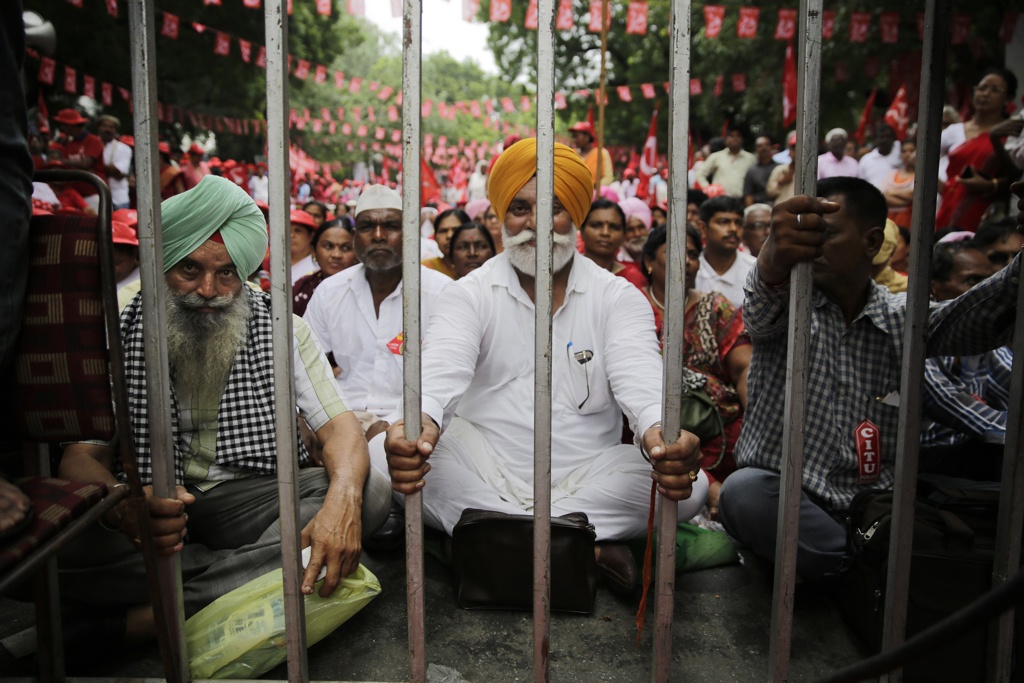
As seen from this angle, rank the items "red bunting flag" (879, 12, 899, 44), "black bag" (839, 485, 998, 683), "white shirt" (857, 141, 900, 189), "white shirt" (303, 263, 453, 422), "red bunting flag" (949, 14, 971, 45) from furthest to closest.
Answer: "red bunting flag" (879, 12, 899, 44) → "red bunting flag" (949, 14, 971, 45) → "white shirt" (857, 141, 900, 189) → "white shirt" (303, 263, 453, 422) → "black bag" (839, 485, 998, 683)

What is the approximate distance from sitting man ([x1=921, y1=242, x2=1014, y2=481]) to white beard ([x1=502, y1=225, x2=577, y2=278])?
1229mm

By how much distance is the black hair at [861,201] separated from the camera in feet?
7.83

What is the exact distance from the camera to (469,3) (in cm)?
991

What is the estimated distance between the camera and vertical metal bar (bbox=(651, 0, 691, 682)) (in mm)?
1449

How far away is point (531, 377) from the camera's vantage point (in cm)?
281

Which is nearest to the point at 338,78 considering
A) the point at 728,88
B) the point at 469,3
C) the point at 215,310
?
the point at 469,3

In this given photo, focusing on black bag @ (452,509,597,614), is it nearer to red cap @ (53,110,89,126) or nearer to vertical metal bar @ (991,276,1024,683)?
vertical metal bar @ (991,276,1024,683)

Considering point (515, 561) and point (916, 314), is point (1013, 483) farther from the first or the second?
point (515, 561)

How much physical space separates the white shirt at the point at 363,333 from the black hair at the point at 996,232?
2.59 m

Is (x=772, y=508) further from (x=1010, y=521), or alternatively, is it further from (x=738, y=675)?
(x=1010, y=521)

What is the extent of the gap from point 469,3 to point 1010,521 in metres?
9.74

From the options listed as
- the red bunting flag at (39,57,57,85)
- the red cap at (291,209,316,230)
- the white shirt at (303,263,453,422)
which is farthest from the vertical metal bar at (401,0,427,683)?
the red bunting flag at (39,57,57,85)

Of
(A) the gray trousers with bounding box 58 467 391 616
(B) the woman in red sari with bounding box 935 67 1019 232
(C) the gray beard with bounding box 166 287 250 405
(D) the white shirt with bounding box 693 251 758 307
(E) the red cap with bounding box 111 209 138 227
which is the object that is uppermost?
(B) the woman in red sari with bounding box 935 67 1019 232

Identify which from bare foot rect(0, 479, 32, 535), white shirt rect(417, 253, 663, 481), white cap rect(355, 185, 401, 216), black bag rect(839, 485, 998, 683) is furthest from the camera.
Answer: white cap rect(355, 185, 401, 216)
